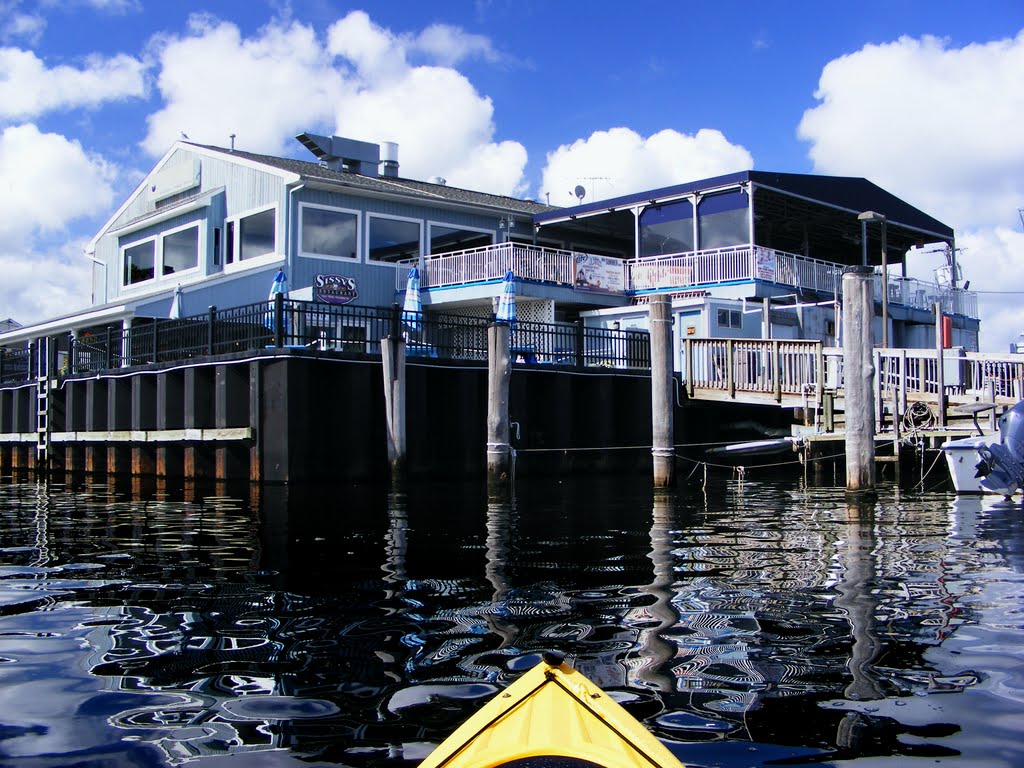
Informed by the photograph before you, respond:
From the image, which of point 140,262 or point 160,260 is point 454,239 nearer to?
point 160,260

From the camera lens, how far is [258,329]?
18.2m

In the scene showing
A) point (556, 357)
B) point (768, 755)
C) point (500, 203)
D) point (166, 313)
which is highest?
point (500, 203)

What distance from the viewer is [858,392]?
42.2 ft

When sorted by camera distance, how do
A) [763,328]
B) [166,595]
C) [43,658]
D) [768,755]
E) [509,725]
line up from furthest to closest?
1. [763,328]
2. [166,595]
3. [43,658]
4. [768,755]
5. [509,725]

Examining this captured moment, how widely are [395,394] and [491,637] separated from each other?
11.0 metres

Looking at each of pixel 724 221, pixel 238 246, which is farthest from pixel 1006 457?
pixel 238 246

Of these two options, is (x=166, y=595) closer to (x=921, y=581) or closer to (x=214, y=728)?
(x=214, y=728)

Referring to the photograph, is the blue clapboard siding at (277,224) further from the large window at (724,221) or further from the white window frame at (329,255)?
the large window at (724,221)

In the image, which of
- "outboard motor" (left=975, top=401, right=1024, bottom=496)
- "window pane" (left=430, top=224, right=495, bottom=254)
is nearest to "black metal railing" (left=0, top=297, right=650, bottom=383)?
"window pane" (left=430, top=224, right=495, bottom=254)

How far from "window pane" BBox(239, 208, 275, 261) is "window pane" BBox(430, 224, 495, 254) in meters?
4.61

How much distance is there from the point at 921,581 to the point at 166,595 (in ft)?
Answer: 17.8

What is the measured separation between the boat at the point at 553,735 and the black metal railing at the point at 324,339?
44.7 feet

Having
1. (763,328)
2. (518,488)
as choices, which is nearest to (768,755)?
(518,488)

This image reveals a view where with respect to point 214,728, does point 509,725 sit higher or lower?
higher
